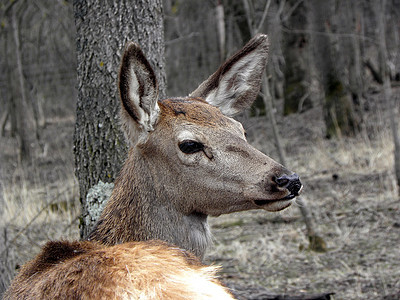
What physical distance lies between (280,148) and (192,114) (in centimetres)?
331

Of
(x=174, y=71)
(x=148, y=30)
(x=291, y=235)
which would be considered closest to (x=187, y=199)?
(x=148, y=30)

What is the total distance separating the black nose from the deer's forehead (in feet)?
2.03

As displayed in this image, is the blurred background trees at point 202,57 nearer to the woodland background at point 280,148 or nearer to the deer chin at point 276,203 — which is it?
the woodland background at point 280,148

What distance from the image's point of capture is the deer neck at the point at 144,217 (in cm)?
350

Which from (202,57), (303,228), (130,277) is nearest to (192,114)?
(130,277)

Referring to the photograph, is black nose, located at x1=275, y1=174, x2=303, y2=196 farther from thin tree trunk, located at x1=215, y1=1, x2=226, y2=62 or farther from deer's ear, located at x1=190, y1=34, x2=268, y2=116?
thin tree trunk, located at x1=215, y1=1, x2=226, y2=62

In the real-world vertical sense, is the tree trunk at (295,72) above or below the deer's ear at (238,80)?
below

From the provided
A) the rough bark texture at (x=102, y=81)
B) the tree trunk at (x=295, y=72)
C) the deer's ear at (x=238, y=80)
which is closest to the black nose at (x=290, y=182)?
the deer's ear at (x=238, y=80)

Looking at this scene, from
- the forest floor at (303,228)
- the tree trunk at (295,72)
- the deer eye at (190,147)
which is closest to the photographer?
the deer eye at (190,147)

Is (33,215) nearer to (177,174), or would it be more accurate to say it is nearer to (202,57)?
(177,174)

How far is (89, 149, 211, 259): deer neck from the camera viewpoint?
11.5 feet

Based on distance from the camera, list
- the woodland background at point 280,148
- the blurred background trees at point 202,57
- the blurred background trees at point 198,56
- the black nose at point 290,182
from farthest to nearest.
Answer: the blurred background trees at point 198,56, the blurred background trees at point 202,57, the woodland background at point 280,148, the black nose at point 290,182

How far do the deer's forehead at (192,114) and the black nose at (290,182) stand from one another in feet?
2.03

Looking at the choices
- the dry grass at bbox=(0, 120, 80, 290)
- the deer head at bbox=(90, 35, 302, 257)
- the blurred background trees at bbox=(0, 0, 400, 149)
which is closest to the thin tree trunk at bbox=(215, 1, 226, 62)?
the blurred background trees at bbox=(0, 0, 400, 149)
